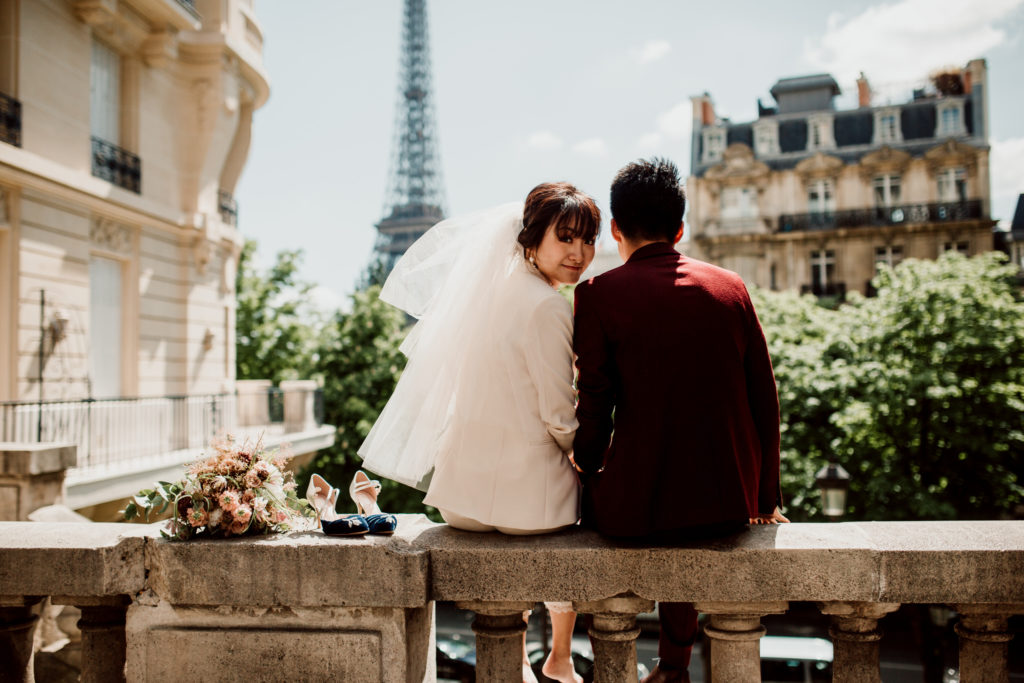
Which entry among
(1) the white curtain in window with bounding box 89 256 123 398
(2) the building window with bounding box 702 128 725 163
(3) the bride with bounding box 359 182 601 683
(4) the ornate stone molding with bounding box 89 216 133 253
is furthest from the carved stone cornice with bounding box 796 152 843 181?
(3) the bride with bounding box 359 182 601 683

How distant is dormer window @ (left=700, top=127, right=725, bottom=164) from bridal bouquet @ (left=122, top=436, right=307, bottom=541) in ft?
127

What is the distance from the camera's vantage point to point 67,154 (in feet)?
41.2

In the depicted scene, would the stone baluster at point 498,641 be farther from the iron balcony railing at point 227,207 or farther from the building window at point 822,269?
the building window at point 822,269

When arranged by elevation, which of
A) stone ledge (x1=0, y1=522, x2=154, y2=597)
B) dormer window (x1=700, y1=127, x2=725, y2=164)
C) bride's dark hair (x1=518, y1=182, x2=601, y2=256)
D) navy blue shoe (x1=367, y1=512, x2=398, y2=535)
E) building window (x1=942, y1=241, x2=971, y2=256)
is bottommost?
stone ledge (x1=0, y1=522, x2=154, y2=597)

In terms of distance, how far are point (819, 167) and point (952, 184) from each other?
6.04 m

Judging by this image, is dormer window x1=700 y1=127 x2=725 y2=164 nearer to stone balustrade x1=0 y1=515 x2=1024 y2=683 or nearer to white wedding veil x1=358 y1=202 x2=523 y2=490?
white wedding veil x1=358 y1=202 x2=523 y2=490

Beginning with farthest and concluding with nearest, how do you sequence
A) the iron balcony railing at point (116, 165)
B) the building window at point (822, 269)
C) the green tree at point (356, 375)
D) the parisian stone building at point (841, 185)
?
the building window at point (822, 269) → the parisian stone building at point (841, 185) → the green tree at point (356, 375) → the iron balcony railing at point (116, 165)

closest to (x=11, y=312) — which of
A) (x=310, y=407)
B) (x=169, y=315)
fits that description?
(x=169, y=315)

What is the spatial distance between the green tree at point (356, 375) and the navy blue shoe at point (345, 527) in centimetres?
1944

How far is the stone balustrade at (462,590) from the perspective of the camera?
2.40 m

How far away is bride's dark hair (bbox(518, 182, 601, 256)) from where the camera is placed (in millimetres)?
2984

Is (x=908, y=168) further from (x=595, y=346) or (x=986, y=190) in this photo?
(x=595, y=346)

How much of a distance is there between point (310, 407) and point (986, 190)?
106ft

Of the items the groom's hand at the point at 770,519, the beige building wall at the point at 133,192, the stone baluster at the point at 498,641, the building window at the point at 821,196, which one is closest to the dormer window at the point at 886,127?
the building window at the point at 821,196
